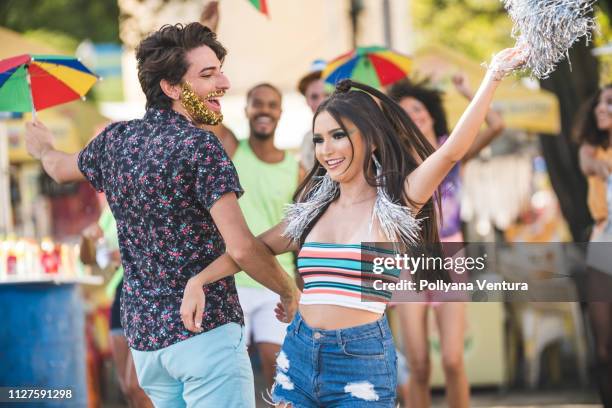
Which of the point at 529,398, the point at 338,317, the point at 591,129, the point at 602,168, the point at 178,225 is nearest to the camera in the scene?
the point at 338,317

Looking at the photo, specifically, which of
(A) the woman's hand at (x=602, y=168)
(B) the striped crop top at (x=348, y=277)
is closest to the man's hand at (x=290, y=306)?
(B) the striped crop top at (x=348, y=277)

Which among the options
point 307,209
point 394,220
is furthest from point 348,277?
point 307,209

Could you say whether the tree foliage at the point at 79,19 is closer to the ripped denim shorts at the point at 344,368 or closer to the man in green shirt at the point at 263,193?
the man in green shirt at the point at 263,193

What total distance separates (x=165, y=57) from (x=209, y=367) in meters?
1.04

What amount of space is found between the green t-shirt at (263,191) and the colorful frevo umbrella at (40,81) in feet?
3.29

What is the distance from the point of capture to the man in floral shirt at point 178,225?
325cm

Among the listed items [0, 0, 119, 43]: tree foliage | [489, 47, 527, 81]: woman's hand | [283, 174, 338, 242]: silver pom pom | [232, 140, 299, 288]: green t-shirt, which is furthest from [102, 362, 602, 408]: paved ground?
[0, 0, 119, 43]: tree foliage

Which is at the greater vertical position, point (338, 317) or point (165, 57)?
point (165, 57)

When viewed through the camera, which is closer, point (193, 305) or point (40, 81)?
point (193, 305)

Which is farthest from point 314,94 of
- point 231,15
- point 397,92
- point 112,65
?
point 231,15

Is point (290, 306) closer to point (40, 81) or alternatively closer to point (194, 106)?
point (194, 106)

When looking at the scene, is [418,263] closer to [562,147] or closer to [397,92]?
[397,92]

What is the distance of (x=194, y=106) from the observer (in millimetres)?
3457

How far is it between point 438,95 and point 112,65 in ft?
16.1
